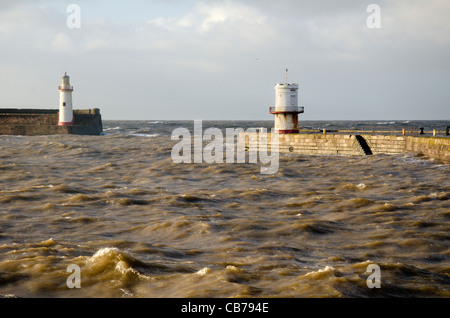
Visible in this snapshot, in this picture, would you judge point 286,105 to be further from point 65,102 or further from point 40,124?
point 40,124

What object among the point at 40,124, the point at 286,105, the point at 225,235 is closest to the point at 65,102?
the point at 40,124

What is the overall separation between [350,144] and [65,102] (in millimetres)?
42917

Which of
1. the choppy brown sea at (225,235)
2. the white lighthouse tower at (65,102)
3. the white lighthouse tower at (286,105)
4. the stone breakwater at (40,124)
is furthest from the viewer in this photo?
the stone breakwater at (40,124)

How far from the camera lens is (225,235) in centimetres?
1120

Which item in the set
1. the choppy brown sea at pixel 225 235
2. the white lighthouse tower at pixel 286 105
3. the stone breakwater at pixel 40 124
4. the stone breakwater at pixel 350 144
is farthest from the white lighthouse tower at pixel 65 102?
the choppy brown sea at pixel 225 235

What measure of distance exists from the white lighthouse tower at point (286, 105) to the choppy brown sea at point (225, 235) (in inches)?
526

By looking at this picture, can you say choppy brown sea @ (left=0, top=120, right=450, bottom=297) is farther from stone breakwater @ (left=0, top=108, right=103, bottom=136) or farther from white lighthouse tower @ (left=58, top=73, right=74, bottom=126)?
stone breakwater @ (left=0, top=108, right=103, bottom=136)

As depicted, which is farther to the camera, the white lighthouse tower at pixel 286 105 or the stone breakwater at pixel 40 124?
the stone breakwater at pixel 40 124

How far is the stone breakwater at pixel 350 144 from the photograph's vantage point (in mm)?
31984

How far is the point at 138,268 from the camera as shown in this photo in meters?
8.53

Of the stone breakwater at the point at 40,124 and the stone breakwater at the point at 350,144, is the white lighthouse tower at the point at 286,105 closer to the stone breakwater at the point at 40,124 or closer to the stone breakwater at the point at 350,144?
the stone breakwater at the point at 350,144
